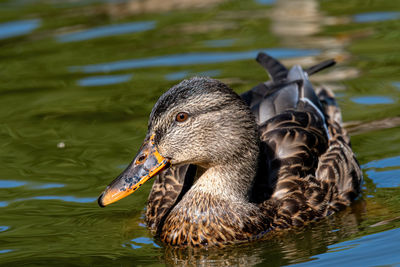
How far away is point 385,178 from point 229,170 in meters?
1.89

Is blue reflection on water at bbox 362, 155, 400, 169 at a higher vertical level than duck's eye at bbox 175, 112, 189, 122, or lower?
lower

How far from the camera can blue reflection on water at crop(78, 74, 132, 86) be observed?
10320 millimetres

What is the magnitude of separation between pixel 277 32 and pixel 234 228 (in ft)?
20.3

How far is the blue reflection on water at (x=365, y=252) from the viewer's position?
214 inches

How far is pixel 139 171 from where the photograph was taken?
599 cm

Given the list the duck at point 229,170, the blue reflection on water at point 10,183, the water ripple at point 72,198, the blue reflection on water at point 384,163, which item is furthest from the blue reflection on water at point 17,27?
the blue reflection on water at point 384,163

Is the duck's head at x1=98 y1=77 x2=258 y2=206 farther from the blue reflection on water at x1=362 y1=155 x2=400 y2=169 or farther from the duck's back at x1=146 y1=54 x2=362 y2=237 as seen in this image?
the blue reflection on water at x1=362 y1=155 x2=400 y2=169

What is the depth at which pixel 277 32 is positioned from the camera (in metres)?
11.9

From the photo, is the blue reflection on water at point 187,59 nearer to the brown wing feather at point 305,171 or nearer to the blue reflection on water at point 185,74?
the blue reflection on water at point 185,74

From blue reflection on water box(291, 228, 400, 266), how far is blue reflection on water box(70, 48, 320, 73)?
206 inches

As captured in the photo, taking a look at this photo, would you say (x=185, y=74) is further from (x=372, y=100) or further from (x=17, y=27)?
(x=17, y=27)

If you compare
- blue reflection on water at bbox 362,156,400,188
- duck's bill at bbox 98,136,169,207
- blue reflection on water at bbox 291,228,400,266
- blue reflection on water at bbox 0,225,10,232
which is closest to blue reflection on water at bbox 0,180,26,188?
blue reflection on water at bbox 0,225,10,232

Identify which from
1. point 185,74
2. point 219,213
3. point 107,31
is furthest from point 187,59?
point 219,213

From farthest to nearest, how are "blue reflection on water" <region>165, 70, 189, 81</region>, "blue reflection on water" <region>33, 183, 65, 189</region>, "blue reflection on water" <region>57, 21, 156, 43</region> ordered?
1. "blue reflection on water" <region>57, 21, 156, 43</region>
2. "blue reflection on water" <region>165, 70, 189, 81</region>
3. "blue reflection on water" <region>33, 183, 65, 189</region>
